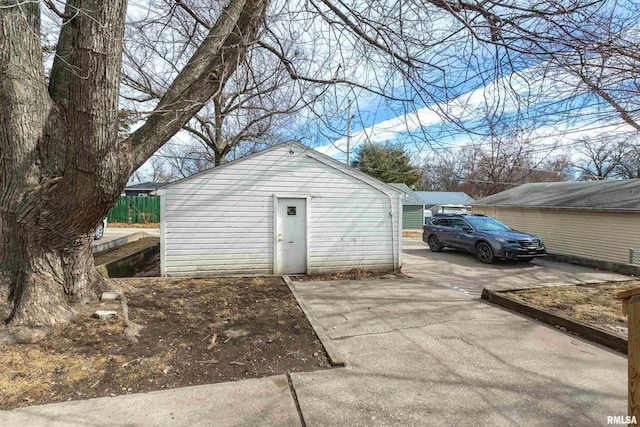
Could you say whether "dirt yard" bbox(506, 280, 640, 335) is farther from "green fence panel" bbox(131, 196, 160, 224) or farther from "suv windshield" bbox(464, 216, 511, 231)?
"green fence panel" bbox(131, 196, 160, 224)

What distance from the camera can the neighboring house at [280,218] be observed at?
7.29 m

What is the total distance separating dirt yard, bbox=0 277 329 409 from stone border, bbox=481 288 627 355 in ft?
11.8

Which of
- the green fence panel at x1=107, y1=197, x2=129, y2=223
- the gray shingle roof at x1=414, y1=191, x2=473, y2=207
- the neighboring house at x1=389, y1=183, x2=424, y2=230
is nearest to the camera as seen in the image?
the green fence panel at x1=107, y1=197, x2=129, y2=223

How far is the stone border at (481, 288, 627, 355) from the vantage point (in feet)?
12.4

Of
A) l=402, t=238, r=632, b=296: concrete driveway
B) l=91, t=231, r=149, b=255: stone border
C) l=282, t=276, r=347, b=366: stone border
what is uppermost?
l=91, t=231, r=149, b=255: stone border

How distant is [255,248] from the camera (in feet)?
25.2

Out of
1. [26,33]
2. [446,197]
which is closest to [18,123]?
[26,33]

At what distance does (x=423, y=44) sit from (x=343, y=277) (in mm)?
5451

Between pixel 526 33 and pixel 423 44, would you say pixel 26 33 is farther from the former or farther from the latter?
pixel 526 33

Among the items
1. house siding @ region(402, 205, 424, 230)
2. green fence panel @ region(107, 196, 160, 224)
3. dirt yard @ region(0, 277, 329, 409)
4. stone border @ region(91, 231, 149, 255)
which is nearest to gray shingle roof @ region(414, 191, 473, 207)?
house siding @ region(402, 205, 424, 230)

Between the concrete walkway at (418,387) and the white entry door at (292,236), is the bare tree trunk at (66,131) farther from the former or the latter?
the white entry door at (292,236)

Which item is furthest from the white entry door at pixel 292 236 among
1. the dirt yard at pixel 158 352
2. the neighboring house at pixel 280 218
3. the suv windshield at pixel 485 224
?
the suv windshield at pixel 485 224

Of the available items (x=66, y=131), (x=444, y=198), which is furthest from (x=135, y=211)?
(x=444, y=198)

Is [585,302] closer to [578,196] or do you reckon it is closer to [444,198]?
[578,196]
